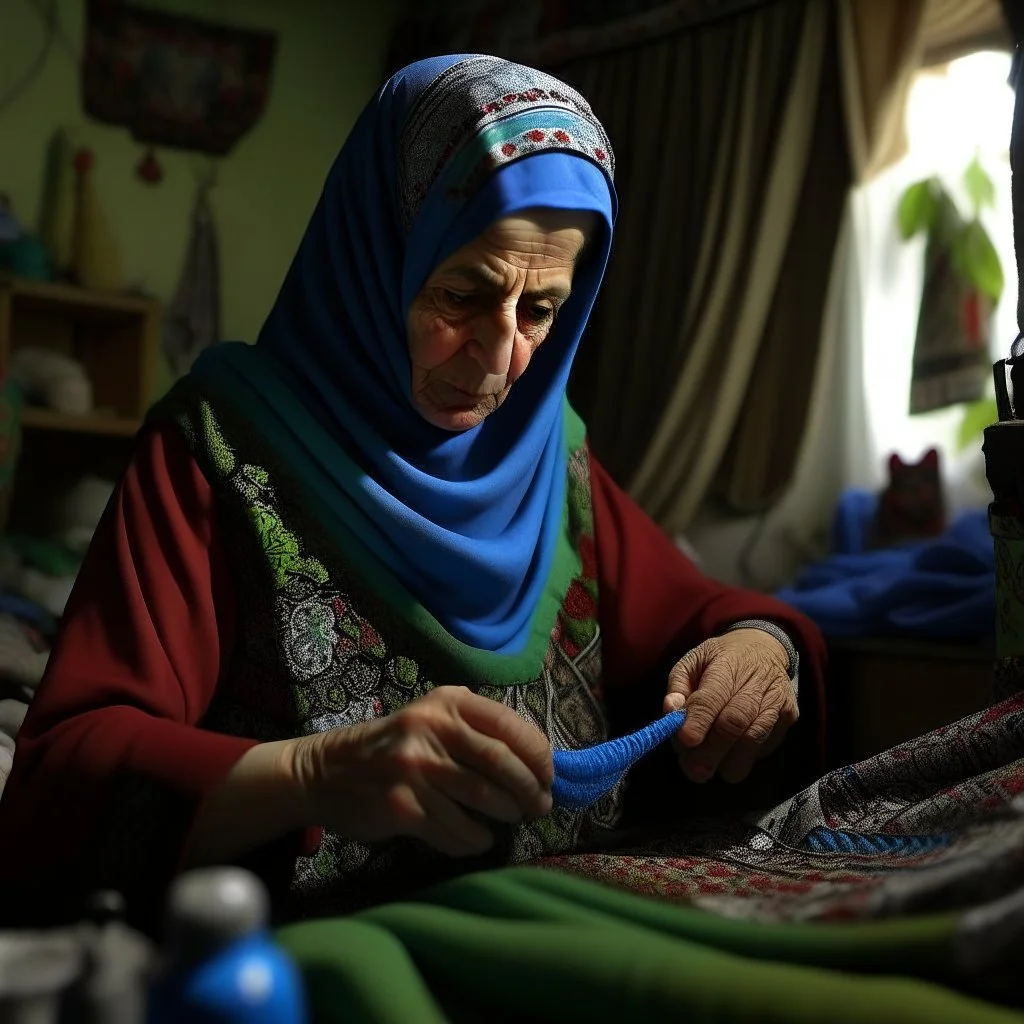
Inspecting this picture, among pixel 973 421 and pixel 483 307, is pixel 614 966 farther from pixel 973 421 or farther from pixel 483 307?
pixel 973 421

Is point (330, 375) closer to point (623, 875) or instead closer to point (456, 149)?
point (456, 149)

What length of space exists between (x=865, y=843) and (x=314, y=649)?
50 cm

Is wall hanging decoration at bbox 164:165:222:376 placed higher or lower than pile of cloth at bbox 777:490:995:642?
higher

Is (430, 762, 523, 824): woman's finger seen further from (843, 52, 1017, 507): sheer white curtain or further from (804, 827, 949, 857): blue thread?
(843, 52, 1017, 507): sheer white curtain

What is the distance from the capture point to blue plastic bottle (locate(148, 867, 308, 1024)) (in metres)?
0.44

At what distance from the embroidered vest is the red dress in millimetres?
24

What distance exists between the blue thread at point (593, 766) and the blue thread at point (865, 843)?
173 mm

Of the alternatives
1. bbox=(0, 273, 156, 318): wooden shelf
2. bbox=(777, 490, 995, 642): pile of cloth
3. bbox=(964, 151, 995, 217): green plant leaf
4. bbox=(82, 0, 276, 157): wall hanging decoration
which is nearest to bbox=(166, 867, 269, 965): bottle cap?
bbox=(777, 490, 995, 642): pile of cloth

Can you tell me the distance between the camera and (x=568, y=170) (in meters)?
1.11

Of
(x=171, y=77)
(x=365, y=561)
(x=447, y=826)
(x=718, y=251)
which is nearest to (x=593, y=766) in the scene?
(x=447, y=826)

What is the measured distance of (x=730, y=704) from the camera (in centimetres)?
115

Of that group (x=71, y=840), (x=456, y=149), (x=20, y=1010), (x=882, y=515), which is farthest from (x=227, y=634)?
(x=882, y=515)

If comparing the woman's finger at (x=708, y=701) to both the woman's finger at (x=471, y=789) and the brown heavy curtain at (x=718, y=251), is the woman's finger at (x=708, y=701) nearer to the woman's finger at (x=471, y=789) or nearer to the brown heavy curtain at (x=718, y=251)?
the woman's finger at (x=471, y=789)

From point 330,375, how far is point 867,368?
6.92 ft
